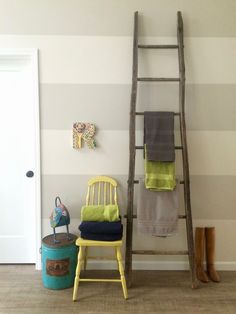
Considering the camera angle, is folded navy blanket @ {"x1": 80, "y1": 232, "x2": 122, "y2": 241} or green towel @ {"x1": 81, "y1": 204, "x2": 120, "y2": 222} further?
green towel @ {"x1": 81, "y1": 204, "x2": 120, "y2": 222}

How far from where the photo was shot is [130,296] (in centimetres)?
259

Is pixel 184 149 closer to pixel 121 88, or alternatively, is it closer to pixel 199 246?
pixel 121 88

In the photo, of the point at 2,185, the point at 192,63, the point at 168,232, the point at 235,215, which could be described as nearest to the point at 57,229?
the point at 2,185

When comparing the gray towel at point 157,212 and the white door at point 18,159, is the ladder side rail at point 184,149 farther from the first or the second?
the white door at point 18,159

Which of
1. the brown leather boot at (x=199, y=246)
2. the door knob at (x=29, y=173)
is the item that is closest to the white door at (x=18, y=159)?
the door knob at (x=29, y=173)

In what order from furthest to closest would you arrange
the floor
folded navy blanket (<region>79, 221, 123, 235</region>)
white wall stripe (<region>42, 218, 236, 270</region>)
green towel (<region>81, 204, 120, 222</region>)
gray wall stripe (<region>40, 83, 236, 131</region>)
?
white wall stripe (<region>42, 218, 236, 270</region>)
gray wall stripe (<region>40, 83, 236, 131</region>)
green towel (<region>81, 204, 120, 222</region>)
folded navy blanket (<region>79, 221, 123, 235</region>)
the floor

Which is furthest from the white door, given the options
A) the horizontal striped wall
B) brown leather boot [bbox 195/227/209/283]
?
brown leather boot [bbox 195/227/209/283]

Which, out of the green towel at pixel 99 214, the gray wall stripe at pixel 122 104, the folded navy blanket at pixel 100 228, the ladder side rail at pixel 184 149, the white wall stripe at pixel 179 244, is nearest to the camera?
the folded navy blanket at pixel 100 228

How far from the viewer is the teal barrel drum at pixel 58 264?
2.69 meters

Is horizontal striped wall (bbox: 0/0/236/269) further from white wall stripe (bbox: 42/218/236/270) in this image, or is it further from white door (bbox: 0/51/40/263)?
white door (bbox: 0/51/40/263)

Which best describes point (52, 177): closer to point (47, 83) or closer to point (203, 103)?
point (47, 83)

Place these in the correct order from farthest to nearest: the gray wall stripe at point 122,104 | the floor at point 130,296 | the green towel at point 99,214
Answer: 1. the gray wall stripe at point 122,104
2. the green towel at point 99,214
3. the floor at point 130,296

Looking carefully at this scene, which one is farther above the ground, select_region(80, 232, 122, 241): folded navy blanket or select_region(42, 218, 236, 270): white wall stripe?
select_region(80, 232, 122, 241): folded navy blanket

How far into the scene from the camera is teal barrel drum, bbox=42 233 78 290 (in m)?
2.69
